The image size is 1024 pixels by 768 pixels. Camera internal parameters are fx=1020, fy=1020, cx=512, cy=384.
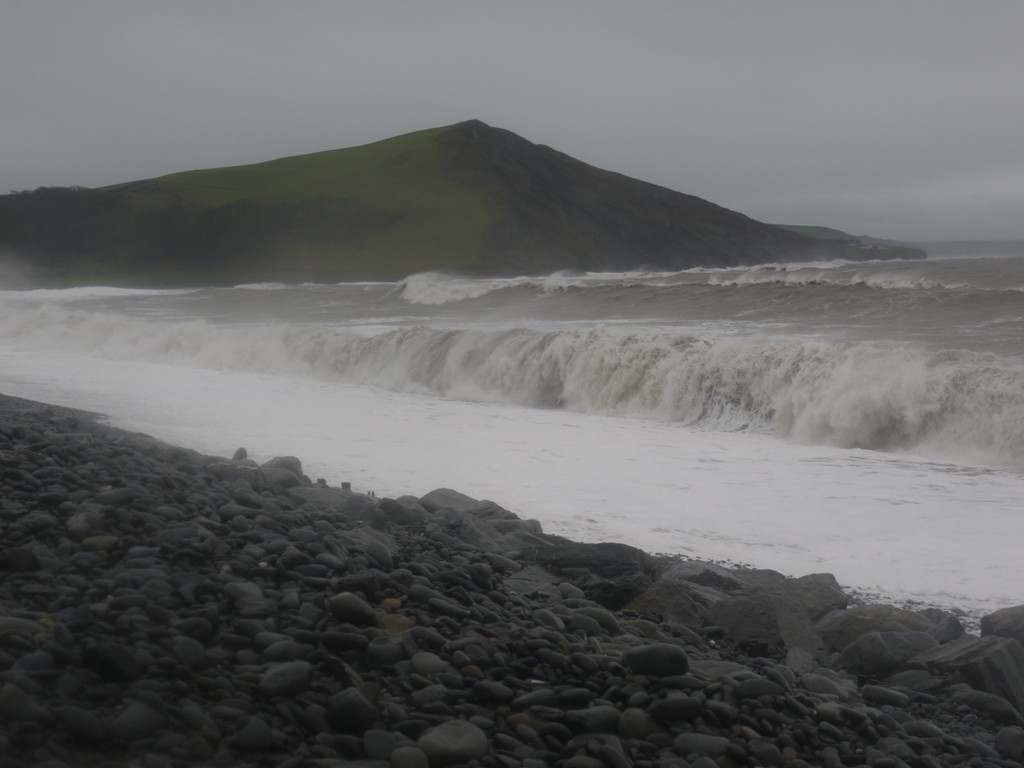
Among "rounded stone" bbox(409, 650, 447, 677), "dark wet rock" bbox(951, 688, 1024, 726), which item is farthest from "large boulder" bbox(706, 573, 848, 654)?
"rounded stone" bbox(409, 650, 447, 677)

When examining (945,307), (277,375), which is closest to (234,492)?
(277,375)

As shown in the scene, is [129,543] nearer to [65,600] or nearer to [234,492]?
[65,600]

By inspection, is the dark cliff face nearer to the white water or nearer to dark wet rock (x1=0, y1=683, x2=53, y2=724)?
the white water

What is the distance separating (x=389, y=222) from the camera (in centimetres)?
8700

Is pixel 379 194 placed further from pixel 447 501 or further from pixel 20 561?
pixel 20 561

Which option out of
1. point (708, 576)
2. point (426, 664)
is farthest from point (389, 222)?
point (426, 664)

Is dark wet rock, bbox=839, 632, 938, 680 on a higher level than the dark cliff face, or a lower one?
lower

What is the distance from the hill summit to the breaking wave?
163 feet

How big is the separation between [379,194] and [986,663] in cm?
9042

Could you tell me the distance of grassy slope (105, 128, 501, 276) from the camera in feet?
263

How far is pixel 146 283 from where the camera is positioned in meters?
72.5

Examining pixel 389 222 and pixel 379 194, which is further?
pixel 379 194

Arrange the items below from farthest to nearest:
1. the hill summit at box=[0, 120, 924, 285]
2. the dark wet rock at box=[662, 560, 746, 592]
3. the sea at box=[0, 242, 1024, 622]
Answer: the hill summit at box=[0, 120, 924, 285] → the sea at box=[0, 242, 1024, 622] → the dark wet rock at box=[662, 560, 746, 592]

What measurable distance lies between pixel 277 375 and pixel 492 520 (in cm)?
1410
